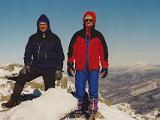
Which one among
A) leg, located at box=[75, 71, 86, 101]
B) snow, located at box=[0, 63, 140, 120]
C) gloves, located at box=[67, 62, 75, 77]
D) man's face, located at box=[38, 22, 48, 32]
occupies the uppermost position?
man's face, located at box=[38, 22, 48, 32]

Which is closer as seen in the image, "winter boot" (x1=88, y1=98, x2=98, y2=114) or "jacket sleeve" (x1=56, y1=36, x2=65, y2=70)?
"winter boot" (x1=88, y1=98, x2=98, y2=114)

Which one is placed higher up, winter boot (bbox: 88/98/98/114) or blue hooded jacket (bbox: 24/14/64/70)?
blue hooded jacket (bbox: 24/14/64/70)

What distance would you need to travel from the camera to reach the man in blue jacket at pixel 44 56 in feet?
42.9

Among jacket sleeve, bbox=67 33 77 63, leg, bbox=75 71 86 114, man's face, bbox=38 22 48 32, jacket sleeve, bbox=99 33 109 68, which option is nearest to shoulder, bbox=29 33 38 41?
man's face, bbox=38 22 48 32

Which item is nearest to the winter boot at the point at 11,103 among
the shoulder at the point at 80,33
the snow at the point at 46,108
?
the snow at the point at 46,108

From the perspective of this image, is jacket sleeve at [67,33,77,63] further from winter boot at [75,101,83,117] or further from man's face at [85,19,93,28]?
winter boot at [75,101,83,117]

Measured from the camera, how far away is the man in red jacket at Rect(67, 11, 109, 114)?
484 inches

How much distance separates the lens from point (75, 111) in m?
12.0

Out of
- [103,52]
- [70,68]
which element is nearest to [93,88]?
[70,68]

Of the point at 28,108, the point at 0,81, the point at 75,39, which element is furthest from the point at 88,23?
the point at 0,81

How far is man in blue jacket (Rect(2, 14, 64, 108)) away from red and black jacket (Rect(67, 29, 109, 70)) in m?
0.91

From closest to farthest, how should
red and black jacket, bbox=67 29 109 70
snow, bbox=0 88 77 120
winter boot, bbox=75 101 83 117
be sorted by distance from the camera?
snow, bbox=0 88 77 120
winter boot, bbox=75 101 83 117
red and black jacket, bbox=67 29 109 70

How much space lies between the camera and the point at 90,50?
12.3 meters

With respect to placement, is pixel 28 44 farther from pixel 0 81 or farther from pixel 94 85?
pixel 0 81
